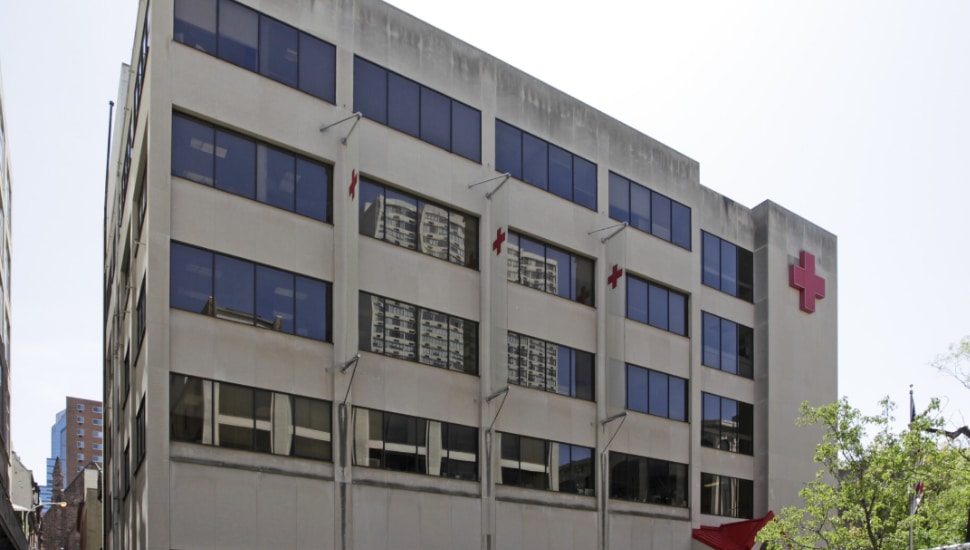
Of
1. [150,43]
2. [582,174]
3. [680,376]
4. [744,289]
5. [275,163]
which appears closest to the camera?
[150,43]

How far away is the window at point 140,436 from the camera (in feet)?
94.3

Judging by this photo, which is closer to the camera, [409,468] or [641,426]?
[409,468]

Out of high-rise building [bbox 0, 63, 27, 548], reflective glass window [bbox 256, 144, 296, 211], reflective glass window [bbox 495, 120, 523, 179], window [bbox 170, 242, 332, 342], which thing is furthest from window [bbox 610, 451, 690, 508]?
high-rise building [bbox 0, 63, 27, 548]

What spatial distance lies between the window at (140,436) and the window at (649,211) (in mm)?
19212

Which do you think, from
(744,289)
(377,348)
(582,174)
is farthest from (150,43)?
(744,289)

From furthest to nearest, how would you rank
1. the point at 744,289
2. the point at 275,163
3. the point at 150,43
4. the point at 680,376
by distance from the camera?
1. the point at 744,289
2. the point at 680,376
3. the point at 275,163
4. the point at 150,43

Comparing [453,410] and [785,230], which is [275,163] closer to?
[453,410]

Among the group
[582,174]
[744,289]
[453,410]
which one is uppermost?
[582,174]

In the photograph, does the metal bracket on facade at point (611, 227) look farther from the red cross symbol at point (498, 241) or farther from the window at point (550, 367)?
the red cross symbol at point (498, 241)

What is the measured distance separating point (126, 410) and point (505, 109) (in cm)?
1654

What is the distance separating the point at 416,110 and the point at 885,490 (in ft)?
63.5

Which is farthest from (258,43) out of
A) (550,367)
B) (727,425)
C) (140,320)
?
(727,425)

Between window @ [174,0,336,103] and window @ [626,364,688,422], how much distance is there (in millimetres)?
16363

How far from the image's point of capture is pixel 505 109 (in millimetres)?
37062
